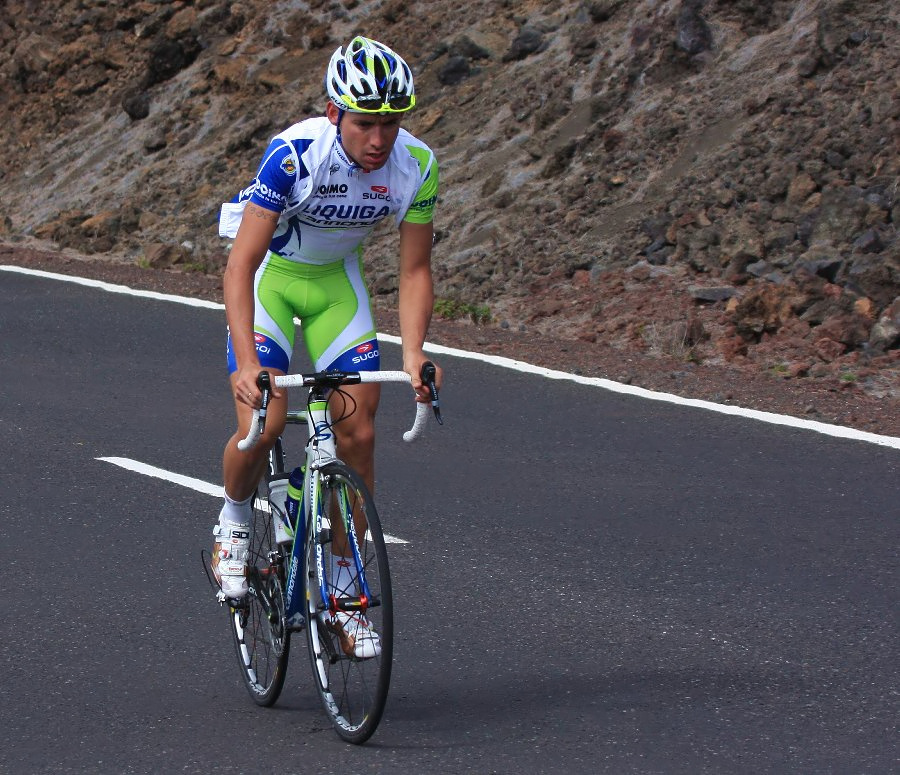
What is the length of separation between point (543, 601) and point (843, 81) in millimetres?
9100

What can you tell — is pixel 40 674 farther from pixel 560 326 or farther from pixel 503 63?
pixel 503 63

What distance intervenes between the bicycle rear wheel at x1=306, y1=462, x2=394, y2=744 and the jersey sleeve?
2.83ft

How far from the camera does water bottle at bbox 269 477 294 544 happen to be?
16.9 ft

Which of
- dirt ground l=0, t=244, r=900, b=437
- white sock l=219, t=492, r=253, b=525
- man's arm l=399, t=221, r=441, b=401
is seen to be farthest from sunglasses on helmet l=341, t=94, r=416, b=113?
dirt ground l=0, t=244, r=900, b=437

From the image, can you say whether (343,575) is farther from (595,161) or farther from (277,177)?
(595,161)

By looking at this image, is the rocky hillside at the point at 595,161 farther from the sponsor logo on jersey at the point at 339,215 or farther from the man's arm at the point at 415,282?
the sponsor logo on jersey at the point at 339,215

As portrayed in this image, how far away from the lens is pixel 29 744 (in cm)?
495

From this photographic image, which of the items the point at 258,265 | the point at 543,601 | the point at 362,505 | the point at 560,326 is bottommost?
the point at 560,326

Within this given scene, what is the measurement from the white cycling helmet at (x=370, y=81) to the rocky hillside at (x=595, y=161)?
6518 millimetres

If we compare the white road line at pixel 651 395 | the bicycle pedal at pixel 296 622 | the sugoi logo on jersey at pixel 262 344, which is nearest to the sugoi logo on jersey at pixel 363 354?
the sugoi logo on jersey at pixel 262 344

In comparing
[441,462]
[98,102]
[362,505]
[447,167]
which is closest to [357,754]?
[362,505]

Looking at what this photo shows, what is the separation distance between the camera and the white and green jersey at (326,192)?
5.04 m

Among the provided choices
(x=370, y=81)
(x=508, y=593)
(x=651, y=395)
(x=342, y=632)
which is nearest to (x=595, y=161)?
(x=651, y=395)

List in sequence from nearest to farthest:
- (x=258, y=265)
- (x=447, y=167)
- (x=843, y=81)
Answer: (x=258, y=265)
(x=843, y=81)
(x=447, y=167)
